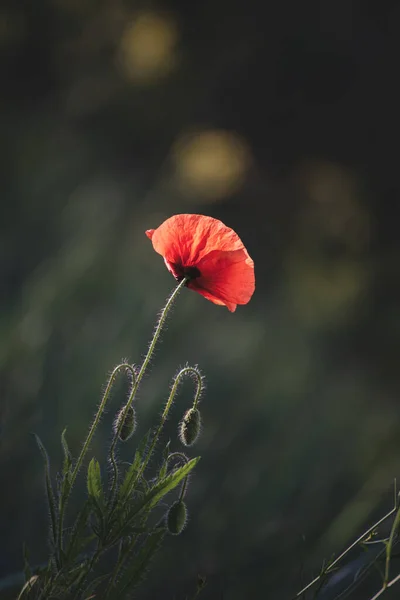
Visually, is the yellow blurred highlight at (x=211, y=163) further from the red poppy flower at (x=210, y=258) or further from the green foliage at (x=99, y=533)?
the green foliage at (x=99, y=533)

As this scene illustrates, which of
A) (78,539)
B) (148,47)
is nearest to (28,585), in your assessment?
(78,539)

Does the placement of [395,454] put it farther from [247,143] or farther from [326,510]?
[247,143]

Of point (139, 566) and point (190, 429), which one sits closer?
point (139, 566)

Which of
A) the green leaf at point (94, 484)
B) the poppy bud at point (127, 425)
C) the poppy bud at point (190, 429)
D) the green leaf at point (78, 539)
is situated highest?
the poppy bud at point (190, 429)

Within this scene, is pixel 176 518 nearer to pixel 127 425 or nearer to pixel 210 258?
pixel 127 425

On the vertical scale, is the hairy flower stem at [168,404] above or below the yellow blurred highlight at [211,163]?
below

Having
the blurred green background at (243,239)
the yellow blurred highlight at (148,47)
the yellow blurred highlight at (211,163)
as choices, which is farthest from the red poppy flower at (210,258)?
the yellow blurred highlight at (148,47)

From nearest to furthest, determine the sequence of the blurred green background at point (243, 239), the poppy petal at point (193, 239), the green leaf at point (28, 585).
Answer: the green leaf at point (28, 585) < the poppy petal at point (193, 239) < the blurred green background at point (243, 239)

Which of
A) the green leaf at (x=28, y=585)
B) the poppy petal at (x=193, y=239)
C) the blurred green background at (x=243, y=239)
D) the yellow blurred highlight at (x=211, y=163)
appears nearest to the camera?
the green leaf at (x=28, y=585)
